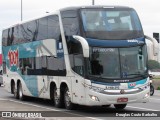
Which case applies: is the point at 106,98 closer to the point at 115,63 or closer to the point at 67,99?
the point at 115,63

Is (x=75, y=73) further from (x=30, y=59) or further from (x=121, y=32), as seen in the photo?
(x=30, y=59)

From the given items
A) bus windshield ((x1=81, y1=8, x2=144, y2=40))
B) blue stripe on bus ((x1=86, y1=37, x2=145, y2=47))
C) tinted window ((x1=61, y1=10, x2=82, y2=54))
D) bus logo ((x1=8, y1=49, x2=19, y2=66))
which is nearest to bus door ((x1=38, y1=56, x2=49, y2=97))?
tinted window ((x1=61, y1=10, x2=82, y2=54))

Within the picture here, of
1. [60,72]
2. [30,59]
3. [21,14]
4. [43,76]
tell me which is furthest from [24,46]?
[21,14]

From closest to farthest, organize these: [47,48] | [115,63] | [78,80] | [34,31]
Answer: [115,63], [78,80], [47,48], [34,31]

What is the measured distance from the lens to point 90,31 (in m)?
18.3

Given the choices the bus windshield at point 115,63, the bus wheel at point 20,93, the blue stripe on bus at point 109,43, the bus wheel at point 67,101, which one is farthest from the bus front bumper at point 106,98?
the bus wheel at point 20,93

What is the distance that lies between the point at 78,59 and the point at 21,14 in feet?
143

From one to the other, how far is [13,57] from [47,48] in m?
6.28

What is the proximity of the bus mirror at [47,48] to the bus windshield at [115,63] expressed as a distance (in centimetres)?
329

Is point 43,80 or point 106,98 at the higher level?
point 106,98

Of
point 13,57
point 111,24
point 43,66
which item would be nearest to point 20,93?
point 13,57

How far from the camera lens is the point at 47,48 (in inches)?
864

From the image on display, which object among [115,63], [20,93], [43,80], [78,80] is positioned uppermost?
[115,63]

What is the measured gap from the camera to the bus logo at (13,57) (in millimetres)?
27283
